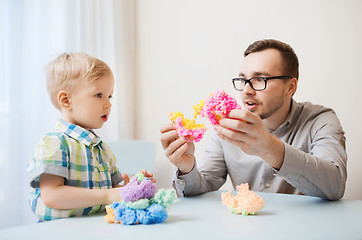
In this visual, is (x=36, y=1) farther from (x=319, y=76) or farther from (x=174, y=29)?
(x=319, y=76)

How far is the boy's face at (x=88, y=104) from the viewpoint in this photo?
4.49 ft

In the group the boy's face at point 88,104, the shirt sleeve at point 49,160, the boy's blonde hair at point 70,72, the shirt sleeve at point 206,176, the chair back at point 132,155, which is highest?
the boy's blonde hair at point 70,72

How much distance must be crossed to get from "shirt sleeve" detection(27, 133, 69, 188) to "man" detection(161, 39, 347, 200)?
358 millimetres

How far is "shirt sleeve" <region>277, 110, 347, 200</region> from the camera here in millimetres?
1278

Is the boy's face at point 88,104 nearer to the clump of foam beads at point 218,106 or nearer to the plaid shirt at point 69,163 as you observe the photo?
the plaid shirt at point 69,163

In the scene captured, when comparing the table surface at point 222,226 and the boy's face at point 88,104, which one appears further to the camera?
the boy's face at point 88,104

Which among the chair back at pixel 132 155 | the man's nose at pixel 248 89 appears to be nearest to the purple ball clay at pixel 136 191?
the man's nose at pixel 248 89

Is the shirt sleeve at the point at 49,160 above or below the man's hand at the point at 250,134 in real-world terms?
below

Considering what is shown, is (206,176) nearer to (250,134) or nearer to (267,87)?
(267,87)

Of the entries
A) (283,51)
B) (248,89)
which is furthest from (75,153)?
(283,51)

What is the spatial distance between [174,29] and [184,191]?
6.08 feet

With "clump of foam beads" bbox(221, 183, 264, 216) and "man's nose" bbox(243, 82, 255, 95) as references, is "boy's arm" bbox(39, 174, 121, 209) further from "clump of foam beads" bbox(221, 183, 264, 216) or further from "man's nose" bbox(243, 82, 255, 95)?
"man's nose" bbox(243, 82, 255, 95)

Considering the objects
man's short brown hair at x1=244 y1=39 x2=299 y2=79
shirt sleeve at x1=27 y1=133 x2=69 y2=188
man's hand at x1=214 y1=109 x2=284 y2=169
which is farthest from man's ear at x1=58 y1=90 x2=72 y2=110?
man's short brown hair at x1=244 y1=39 x2=299 y2=79

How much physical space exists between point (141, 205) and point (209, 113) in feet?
1.22
